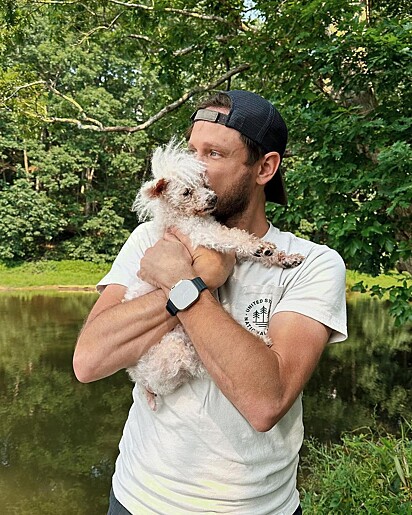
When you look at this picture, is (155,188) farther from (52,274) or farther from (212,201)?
(52,274)

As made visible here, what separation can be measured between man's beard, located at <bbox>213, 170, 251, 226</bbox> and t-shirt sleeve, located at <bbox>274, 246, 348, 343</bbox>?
271mm

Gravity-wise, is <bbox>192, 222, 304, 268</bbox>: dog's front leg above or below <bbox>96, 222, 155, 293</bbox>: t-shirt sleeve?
above

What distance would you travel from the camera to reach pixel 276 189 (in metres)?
1.96

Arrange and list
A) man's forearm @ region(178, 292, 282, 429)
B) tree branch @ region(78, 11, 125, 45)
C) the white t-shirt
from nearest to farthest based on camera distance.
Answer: man's forearm @ region(178, 292, 282, 429), the white t-shirt, tree branch @ region(78, 11, 125, 45)

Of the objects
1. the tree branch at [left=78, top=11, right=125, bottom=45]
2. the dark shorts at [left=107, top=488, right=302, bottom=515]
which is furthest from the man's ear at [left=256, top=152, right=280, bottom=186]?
the tree branch at [left=78, top=11, right=125, bottom=45]

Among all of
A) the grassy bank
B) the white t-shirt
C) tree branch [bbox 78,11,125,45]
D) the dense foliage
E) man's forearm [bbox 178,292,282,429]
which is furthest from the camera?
the grassy bank

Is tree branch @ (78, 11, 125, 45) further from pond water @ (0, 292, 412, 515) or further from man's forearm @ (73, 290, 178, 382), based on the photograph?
man's forearm @ (73, 290, 178, 382)

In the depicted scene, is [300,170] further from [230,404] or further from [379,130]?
[230,404]

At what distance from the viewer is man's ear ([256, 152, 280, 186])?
5.77 feet

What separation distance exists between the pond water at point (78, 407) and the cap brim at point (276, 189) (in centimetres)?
557

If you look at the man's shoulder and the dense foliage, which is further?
the dense foliage

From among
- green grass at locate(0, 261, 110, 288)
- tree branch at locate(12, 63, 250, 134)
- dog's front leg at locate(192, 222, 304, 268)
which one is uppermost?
dog's front leg at locate(192, 222, 304, 268)

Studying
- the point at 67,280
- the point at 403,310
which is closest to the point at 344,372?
the point at 403,310

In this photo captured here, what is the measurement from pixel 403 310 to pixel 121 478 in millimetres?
4226
